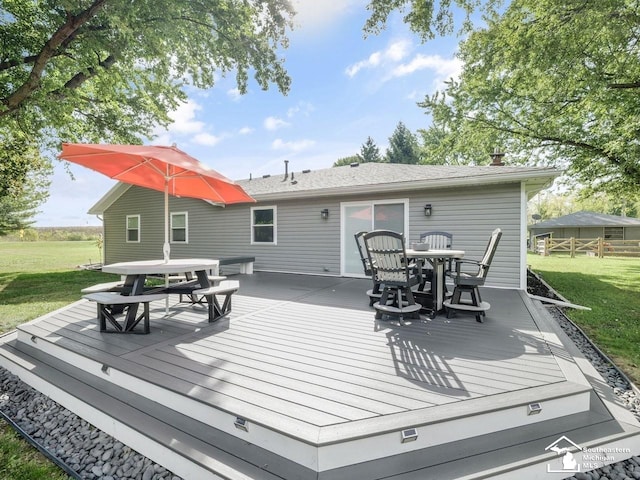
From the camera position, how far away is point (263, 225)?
936 cm

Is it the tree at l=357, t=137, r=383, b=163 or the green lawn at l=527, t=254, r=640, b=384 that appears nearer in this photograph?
the green lawn at l=527, t=254, r=640, b=384

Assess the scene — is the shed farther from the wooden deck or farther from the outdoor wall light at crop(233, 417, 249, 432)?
the outdoor wall light at crop(233, 417, 249, 432)

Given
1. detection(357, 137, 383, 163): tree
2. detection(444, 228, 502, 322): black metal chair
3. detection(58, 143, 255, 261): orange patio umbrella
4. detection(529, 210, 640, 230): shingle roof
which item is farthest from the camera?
detection(357, 137, 383, 163): tree

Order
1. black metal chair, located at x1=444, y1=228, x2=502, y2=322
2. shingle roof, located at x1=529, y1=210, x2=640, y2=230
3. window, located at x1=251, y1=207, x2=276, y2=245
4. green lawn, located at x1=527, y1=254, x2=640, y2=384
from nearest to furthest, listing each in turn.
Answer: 1. black metal chair, located at x1=444, y1=228, x2=502, y2=322
2. green lawn, located at x1=527, y1=254, x2=640, y2=384
3. window, located at x1=251, y1=207, x2=276, y2=245
4. shingle roof, located at x1=529, y1=210, x2=640, y2=230

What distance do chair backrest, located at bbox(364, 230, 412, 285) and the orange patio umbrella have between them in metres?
2.12

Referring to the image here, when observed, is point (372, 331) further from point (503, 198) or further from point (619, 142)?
point (619, 142)

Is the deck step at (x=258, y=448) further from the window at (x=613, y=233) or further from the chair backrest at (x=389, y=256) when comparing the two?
the window at (x=613, y=233)

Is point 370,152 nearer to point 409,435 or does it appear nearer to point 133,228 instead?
point 133,228

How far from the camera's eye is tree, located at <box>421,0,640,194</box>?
5434mm

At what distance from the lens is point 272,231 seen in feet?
30.2

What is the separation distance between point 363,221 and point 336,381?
18.4ft

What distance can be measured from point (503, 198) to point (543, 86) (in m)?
3.48

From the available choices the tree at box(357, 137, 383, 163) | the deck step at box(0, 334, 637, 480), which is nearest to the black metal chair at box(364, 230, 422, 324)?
the deck step at box(0, 334, 637, 480)

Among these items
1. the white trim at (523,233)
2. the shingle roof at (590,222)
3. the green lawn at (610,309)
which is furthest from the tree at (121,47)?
the shingle roof at (590,222)
